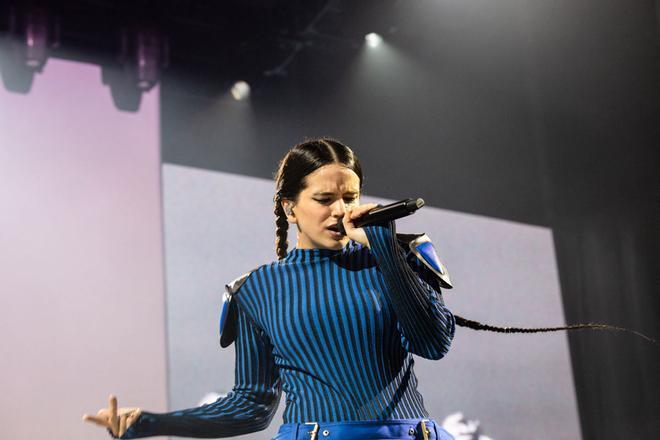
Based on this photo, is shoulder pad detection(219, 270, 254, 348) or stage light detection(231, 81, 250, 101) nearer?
shoulder pad detection(219, 270, 254, 348)

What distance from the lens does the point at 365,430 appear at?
3.63ft

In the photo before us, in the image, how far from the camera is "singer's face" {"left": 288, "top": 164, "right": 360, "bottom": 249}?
128 cm

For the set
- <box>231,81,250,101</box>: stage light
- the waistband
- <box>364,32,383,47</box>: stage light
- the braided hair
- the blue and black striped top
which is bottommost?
the waistband

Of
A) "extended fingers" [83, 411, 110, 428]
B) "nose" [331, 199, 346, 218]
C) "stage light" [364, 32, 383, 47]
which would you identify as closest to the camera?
"extended fingers" [83, 411, 110, 428]

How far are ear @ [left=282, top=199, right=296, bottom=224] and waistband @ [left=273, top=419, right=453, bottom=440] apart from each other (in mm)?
389

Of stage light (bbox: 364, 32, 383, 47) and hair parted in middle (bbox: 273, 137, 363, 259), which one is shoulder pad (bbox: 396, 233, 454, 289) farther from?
stage light (bbox: 364, 32, 383, 47)

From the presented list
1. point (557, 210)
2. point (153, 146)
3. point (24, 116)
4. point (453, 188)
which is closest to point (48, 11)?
point (24, 116)

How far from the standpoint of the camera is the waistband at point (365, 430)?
3.62 feet

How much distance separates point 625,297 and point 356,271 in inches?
102

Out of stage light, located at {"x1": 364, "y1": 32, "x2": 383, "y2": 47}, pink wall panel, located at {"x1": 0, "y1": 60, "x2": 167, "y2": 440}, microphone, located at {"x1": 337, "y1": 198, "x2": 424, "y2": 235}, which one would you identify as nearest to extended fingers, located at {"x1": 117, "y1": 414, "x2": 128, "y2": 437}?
microphone, located at {"x1": 337, "y1": 198, "x2": 424, "y2": 235}

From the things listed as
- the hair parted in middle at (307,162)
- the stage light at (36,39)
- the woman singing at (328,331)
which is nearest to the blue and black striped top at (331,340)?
the woman singing at (328,331)

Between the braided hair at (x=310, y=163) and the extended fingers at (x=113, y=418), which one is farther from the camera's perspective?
the braided hair at (x=310, y=163)

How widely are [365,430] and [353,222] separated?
0.99 feet

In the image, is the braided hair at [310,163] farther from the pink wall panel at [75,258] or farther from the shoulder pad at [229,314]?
the pink wall panel at [75,258]
